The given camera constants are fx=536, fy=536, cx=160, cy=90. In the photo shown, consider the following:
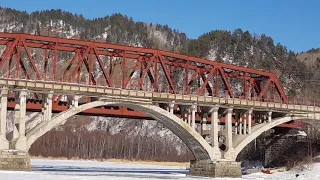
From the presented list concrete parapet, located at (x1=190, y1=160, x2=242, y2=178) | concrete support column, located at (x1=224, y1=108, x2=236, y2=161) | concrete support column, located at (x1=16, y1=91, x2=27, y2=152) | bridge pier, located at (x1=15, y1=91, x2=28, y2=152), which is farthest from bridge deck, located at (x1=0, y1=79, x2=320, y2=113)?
concrete parapet, located at (x1=190, y1=160, x2=242, y2=178)

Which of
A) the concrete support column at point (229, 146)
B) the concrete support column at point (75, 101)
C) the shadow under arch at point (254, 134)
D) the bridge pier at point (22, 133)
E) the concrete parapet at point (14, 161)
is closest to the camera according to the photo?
the concrete parapet at point (14, 161)

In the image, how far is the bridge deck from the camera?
47.0 metres

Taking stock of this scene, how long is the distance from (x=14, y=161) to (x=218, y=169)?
21.4 meters

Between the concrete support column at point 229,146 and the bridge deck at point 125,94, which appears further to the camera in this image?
the concrete support column at point 229,146

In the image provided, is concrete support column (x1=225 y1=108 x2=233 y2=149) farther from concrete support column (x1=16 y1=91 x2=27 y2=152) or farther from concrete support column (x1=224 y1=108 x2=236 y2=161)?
concrete support column (x1=16 y1=91 x2=27 y2=152)

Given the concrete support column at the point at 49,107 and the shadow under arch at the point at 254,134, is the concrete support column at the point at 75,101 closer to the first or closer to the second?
the concrete support column at the point at 49,107

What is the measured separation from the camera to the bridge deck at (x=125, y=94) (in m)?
47.0

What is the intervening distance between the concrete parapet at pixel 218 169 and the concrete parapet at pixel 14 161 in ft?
64.8

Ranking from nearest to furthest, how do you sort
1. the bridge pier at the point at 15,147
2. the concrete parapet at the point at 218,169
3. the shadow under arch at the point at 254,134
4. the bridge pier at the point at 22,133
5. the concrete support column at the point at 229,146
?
the bridge pier at the point at 15,147, the bridge pier at the point at 22,133, the concrete parapet at the point at 218,169, the concrete support column at the point at 229,146, the shadow under arch at the point at 254,134

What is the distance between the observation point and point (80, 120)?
600 feet

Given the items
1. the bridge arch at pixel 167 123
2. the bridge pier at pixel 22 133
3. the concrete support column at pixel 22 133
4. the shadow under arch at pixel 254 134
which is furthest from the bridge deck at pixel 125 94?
the concrete support column at pixel 22 133

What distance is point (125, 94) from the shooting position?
51.6 meters

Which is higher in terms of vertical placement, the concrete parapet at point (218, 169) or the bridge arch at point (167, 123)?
the bridge arch at point (167, 123)

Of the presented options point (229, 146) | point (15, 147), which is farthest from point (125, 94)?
point (229, 146)
